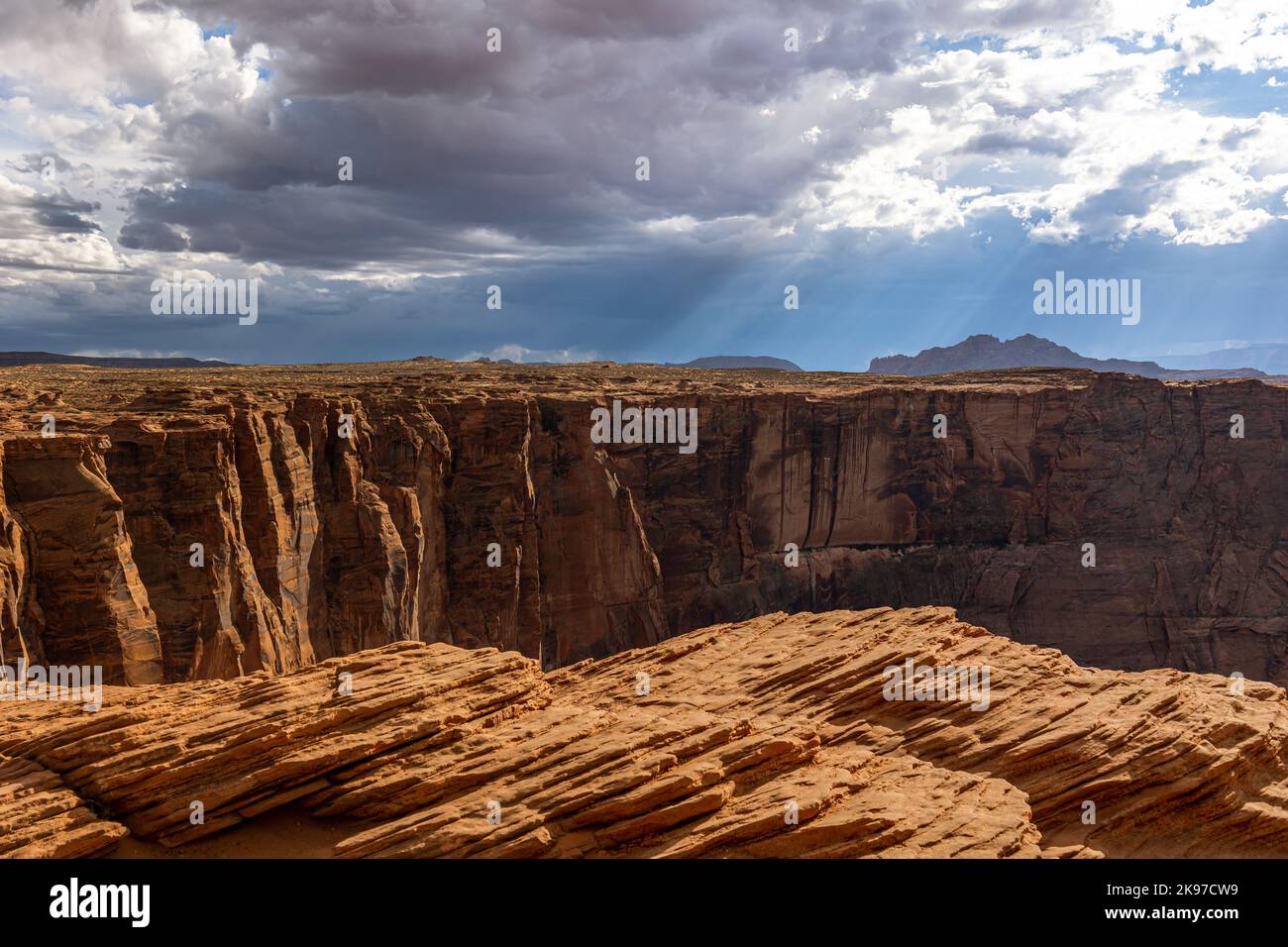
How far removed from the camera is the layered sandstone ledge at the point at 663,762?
19078 millimetres

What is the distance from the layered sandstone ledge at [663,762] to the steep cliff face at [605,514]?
336 inches

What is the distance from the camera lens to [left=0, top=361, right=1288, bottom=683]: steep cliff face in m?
36.2

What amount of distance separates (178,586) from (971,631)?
29.7 m

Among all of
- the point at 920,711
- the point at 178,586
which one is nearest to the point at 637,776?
the point at 920,711

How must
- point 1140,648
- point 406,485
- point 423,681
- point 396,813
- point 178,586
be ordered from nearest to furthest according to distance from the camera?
point 396,813 → point 423,681 → point 178,586 → point 406,485 → point 1140,648

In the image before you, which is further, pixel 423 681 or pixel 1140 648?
pixel 1140 648

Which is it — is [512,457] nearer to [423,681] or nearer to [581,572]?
[581,572]

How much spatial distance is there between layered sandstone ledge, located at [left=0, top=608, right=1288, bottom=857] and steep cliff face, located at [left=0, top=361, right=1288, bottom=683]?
28.0 ft

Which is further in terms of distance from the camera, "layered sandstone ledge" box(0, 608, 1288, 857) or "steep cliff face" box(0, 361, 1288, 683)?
"steep cliff face" box(0, 361, 1288, 683)

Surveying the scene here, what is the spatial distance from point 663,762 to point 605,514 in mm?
48697

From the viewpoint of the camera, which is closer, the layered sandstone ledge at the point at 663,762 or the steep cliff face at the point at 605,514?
the layered sandstone ledge at the point at 663,762

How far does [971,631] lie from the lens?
33.6 m

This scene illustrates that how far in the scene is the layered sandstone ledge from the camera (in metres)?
19.1

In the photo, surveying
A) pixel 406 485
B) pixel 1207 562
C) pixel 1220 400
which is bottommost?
pixel 1207 562
